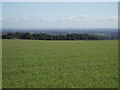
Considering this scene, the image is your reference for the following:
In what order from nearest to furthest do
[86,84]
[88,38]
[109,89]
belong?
[109,89] < [86,84] < [88,38]

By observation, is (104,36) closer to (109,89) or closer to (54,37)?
(54,37)

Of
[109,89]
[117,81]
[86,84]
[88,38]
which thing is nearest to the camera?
[109,89]

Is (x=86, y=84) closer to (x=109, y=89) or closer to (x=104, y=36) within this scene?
(x=109, y=89)

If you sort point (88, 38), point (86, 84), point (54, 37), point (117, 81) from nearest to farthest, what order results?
point (86, 84) < point (117, 81) < point (54, 37) < point (88, 38)

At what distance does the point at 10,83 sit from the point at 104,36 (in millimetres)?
59931

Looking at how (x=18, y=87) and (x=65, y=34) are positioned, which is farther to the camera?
(x=65, y=34)

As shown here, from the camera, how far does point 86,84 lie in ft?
32.2

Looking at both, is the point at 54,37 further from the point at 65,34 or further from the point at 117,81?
the point at 117,81

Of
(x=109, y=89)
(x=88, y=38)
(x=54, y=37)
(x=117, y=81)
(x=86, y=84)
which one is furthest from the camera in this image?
(x=88, y=38)

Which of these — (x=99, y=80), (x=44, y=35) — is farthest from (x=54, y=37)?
(x=99, y=80)

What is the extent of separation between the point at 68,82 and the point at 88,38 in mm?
57543

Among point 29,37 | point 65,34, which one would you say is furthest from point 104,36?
point 29,37

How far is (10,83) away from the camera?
32.9 feet

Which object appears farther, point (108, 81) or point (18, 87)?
point (108, 81)
